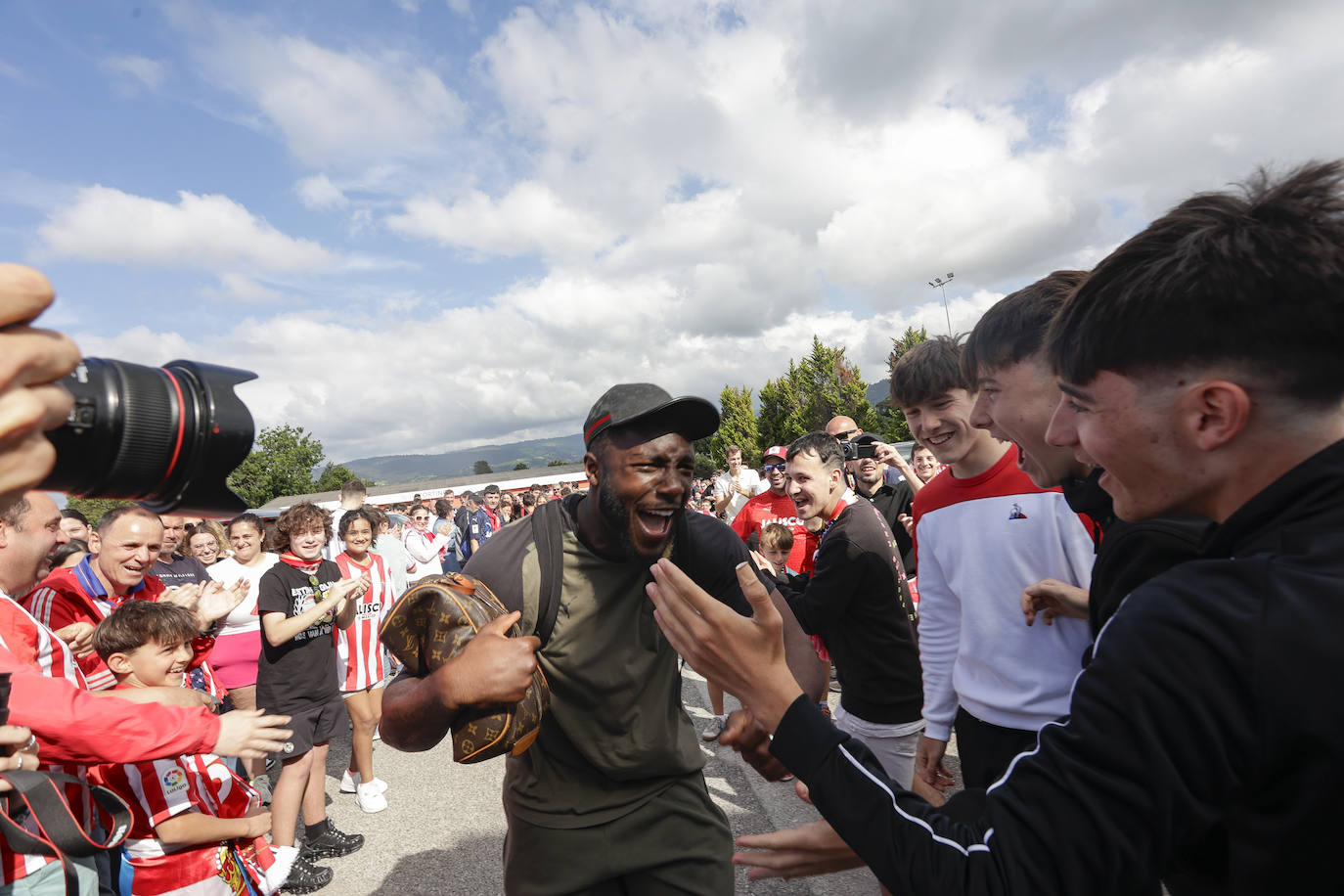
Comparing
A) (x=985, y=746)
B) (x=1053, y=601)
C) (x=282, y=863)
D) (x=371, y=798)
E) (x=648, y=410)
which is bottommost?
(x=371, y=798)

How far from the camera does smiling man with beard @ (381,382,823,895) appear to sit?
2264mm

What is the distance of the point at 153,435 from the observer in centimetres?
120

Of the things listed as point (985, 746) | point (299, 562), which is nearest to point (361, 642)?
point (299, 562)

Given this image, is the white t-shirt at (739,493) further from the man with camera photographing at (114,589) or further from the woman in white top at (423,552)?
the man with camera photographing at (114,589)

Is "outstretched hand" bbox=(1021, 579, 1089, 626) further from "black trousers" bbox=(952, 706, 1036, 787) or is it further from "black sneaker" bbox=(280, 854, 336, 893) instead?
"black sneaker" bbox=(280, 854, 336, 893)

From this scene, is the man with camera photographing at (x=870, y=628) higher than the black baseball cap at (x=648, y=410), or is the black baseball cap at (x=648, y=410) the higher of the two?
the black baseball cap at (x=648, y=410)

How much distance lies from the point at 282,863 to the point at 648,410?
3.95 metres

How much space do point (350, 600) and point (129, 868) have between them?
300 cm

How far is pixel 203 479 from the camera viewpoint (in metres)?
1.28

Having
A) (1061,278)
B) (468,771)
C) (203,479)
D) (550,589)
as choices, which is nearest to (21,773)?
(203,479)

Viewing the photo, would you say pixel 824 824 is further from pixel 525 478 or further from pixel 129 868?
pixel 525 478

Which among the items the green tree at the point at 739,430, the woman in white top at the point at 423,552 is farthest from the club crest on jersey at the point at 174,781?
the green tree at the point at 739,430

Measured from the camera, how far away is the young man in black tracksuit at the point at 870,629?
3.46 m

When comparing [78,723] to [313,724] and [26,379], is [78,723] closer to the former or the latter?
[26,379]
